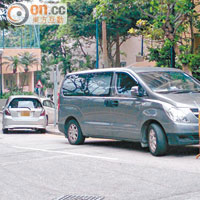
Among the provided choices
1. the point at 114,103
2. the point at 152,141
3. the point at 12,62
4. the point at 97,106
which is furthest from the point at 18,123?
the point at 12,62

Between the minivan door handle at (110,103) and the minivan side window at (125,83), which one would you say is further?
the minivan door handle at (110,103)

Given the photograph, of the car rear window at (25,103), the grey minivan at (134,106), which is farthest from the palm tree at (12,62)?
the grey minivan at (134,106)

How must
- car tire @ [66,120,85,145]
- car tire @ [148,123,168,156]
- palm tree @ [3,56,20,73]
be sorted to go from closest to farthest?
car tire @ [148,123,168,156], car tire @ [66,120,85,145], palm tree @ [3,56,20,73]

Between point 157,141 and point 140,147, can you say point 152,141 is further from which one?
point 140,147

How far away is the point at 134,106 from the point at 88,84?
7.55 ft

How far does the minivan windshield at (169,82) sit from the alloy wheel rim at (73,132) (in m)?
3.05

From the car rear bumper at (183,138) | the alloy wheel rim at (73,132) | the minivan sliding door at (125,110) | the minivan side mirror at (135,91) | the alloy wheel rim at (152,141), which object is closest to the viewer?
the car rear bumper at (183,138)

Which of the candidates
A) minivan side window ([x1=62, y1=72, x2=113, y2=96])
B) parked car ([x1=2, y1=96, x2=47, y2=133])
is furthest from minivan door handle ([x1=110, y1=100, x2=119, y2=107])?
parked car ([x1=2, y1=96, x2=47, y2=133])

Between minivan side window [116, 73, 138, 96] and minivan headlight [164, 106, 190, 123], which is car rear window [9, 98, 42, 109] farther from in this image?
minivan headlight [164, 106, 190, 123]

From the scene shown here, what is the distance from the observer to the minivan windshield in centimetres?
1175

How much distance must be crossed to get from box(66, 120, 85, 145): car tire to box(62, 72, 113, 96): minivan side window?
820 mm

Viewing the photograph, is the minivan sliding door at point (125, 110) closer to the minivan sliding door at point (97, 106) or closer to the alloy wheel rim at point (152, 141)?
the minivan sliding door at point (97, 106)

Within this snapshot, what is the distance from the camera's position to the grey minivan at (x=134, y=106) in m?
10.9

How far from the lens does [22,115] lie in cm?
2023
